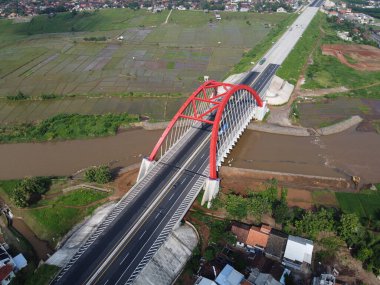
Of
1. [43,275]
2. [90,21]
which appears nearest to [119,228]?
→ [43,275]

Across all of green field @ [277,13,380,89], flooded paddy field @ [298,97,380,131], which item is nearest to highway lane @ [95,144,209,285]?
flooded paddy field @ [298,97,380,131]

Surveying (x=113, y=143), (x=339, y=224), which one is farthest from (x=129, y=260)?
(x=113, y=143)

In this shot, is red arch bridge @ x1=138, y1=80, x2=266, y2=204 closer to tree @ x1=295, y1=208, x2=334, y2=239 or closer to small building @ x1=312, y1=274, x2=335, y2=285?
tree @ x1=295, y1=208, x2=334, y2=239

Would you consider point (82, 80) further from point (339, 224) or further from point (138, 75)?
point (339, 224)

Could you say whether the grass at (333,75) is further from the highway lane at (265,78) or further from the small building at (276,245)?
the small building at (276,245)

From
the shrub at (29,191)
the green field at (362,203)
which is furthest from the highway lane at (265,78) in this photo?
the shrub at (29,191)
